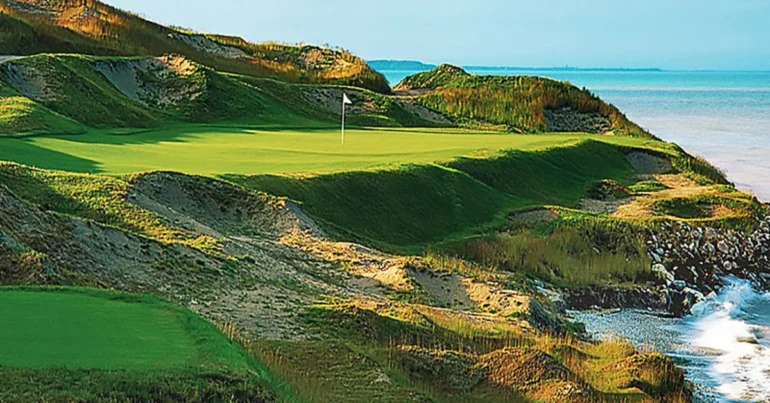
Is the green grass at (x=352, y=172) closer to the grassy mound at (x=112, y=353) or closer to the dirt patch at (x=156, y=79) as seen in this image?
the dirt patch at (x=156, y=79)

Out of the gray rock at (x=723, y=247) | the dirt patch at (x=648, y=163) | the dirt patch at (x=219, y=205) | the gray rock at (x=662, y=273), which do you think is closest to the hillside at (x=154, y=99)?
the dirt patch at (x=219, y=205)

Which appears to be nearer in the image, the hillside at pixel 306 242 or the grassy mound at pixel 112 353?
the grassy mound at pixel 112 353

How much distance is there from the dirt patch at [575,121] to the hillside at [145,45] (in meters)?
7.40

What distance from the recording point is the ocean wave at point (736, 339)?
13.4 m

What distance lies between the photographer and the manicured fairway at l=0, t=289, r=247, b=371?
636 centimetres

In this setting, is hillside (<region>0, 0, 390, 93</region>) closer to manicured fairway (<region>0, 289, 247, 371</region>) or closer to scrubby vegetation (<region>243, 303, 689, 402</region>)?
scrubby vegetation (<region>243, 303, 689, 402</region>)

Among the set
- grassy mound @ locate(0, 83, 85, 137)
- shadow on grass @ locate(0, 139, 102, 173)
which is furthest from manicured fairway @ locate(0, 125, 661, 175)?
grassy mound @ locate(0, 83, 85, 137)

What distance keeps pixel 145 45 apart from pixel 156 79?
6.90m

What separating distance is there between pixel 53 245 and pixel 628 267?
11.2m

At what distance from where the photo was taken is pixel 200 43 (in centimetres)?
4356

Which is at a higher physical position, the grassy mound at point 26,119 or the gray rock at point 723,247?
the grassy mound at point 26,119

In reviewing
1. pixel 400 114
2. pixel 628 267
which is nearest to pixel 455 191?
pixel 628 267

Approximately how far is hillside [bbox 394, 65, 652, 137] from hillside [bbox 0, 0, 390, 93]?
3549mm

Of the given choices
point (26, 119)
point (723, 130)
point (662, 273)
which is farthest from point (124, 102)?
point (723, 130)
